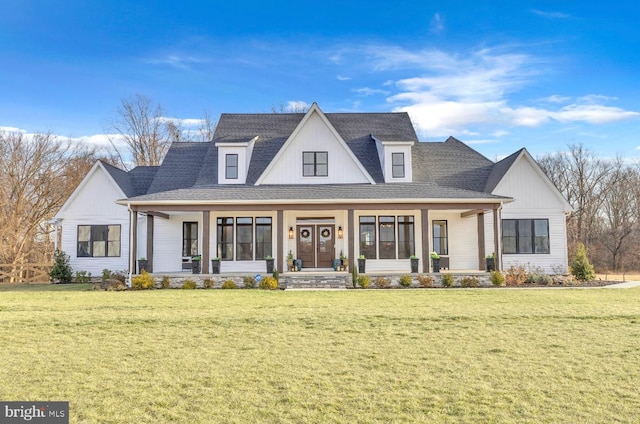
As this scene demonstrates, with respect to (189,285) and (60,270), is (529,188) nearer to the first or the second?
(189,285)

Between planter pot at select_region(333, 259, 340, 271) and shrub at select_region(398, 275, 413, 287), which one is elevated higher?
planter pot at select_region(333, 259, 340, 271)

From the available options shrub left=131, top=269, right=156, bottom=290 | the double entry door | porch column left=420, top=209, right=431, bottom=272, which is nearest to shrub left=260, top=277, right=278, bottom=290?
the double entry door

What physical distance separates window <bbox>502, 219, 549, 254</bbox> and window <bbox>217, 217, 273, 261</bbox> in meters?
10.9

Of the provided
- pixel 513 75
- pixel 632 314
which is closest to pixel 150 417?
pixel 632 314

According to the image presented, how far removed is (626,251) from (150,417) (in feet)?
138

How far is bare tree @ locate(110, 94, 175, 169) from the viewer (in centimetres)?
3694

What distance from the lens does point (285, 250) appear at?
21078mm

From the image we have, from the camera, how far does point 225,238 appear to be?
830 inches

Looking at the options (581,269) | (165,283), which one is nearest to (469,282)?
(581,269)

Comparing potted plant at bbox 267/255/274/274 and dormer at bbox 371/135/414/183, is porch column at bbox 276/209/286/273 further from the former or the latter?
dormer at bbox 371/135/414/183

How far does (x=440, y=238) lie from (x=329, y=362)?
635 inches

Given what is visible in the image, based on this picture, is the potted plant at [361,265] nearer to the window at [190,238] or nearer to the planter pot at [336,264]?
the planter pot at [336,264]

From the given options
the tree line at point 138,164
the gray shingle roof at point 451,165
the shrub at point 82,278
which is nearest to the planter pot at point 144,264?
the shrub at point 82,278

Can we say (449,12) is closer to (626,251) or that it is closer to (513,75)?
(513,75)
